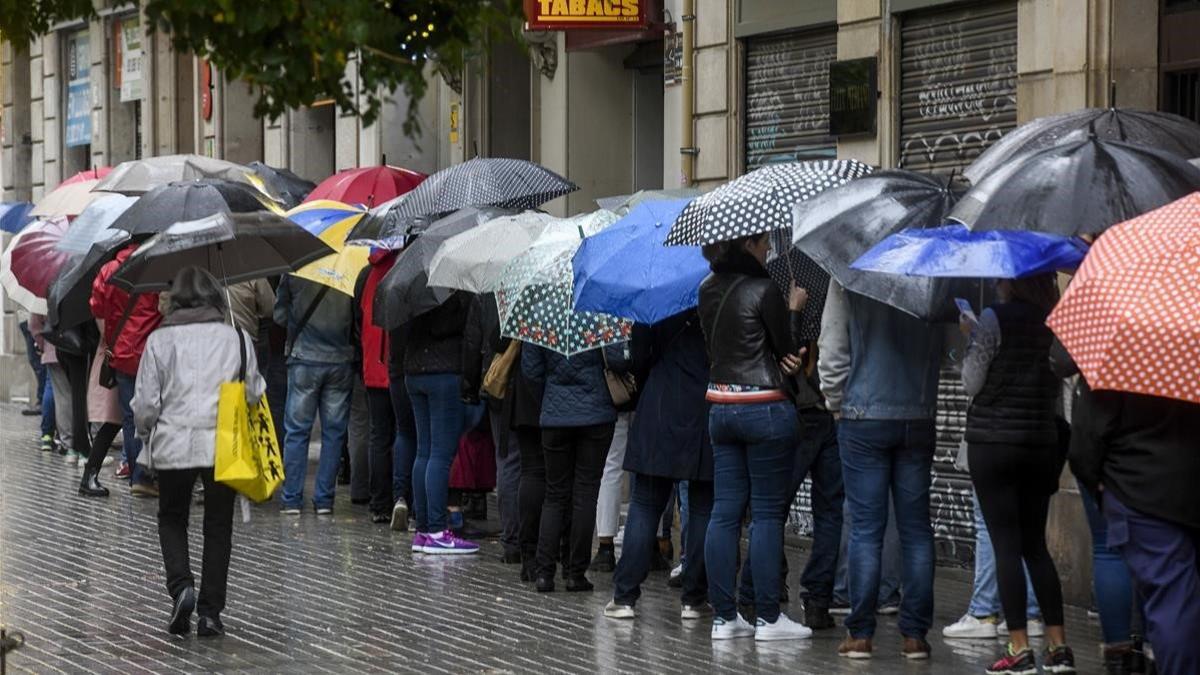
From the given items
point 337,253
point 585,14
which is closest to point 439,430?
point 337,253

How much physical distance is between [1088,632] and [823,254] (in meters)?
2.57

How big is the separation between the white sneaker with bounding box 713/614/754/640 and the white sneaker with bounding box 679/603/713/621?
529mm

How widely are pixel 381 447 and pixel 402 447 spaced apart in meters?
0.55

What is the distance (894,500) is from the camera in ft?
31.9

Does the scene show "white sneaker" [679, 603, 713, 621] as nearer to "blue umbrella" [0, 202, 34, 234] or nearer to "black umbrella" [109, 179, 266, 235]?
"black umbrella" [109, 179, 266, 235]

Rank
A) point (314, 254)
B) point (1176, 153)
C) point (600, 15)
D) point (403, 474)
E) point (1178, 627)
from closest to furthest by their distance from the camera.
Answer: point (1178, 627), point (1176, 153), point (314, 254), point (403, 474), point (600, 15)

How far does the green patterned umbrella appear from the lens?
1128 centimetres

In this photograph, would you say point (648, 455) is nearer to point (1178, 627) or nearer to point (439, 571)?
point (439, 571)

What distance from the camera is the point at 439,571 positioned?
41.8 ft

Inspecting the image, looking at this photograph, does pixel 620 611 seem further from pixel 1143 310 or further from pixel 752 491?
pixel 1143 310

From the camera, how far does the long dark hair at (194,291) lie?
10.6 m

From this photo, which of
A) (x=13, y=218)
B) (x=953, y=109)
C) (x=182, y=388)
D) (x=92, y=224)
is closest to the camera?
(x=182, y=388)

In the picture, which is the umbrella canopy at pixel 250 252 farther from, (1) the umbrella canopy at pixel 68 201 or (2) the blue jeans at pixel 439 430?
(1) the umbrella canopy at pixel 68 201

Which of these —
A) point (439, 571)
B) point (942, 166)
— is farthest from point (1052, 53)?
point (439, 571)
